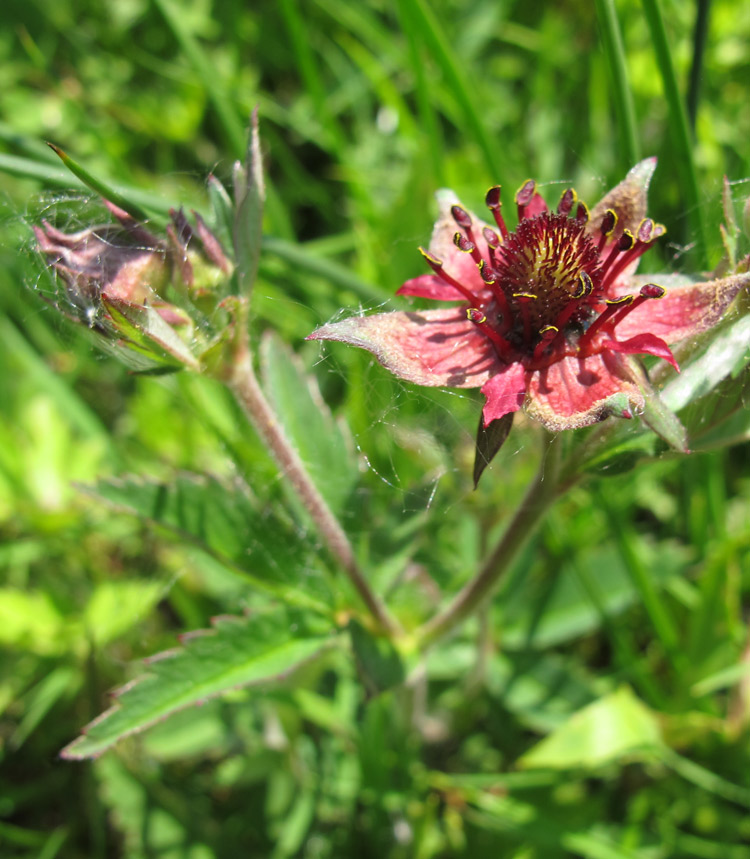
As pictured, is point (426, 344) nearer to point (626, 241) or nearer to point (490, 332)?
point (490, 332)

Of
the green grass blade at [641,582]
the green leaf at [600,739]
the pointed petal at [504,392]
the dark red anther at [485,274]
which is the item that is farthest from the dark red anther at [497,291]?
the green leaf at [600,739]

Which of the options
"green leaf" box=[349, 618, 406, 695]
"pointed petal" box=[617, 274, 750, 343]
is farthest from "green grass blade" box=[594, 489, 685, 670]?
"pointed petal" box=[617, 274, 750, 343]

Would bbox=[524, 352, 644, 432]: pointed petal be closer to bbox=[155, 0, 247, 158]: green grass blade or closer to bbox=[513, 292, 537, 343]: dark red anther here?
bbox=[513, 292, 537, 343]: dark red anther

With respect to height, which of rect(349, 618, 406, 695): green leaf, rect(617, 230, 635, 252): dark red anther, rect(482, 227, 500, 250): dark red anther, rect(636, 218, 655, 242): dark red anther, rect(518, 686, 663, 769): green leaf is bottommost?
rect(518, 686, 663, 769): green leaf

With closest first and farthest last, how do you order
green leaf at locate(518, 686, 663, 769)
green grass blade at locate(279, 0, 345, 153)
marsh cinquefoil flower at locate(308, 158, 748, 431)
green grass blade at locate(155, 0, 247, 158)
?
marsh cinquefoil flower at locate(308, 158, 748, 431) < green leaf at locate(518, 686, 663, 769) < green grass blade at locate(155, 0, 247, 158) < green grass blade at locate(279, 0, 345, 153)

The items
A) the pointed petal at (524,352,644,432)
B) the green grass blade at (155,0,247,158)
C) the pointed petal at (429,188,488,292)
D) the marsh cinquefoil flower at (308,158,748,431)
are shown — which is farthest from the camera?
the green grass blade at (155,0,247,158)
